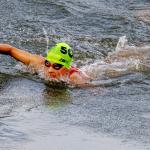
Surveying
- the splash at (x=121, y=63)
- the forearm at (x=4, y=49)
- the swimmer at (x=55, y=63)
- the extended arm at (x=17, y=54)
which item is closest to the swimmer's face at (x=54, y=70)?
the swimmer at (x=55, y=63)

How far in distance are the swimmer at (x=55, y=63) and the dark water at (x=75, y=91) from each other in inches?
12.4

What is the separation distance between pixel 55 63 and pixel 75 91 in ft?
2.93

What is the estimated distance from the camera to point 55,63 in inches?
439

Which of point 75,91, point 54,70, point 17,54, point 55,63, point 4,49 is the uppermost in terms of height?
point 4,49

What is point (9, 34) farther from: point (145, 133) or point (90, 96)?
point (145, 133)

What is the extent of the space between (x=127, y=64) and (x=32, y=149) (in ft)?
20.4

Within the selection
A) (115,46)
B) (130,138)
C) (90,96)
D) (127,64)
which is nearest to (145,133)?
(130,138)

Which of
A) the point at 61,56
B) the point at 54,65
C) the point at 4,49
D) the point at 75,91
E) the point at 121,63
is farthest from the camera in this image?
the point at 121,63

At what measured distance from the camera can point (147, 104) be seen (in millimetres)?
9578

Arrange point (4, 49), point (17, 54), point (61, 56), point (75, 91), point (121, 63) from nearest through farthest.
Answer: point (75, 91) < point (4, 49) < point (61, 56) < point (17, 54) < point (121, 63)

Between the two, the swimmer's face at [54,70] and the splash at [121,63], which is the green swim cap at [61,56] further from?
the splash at [121,63]

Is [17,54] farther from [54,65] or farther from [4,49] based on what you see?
[54,65]

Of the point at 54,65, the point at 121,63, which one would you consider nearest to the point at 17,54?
the point at 54,65

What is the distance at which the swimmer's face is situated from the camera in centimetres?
1098
